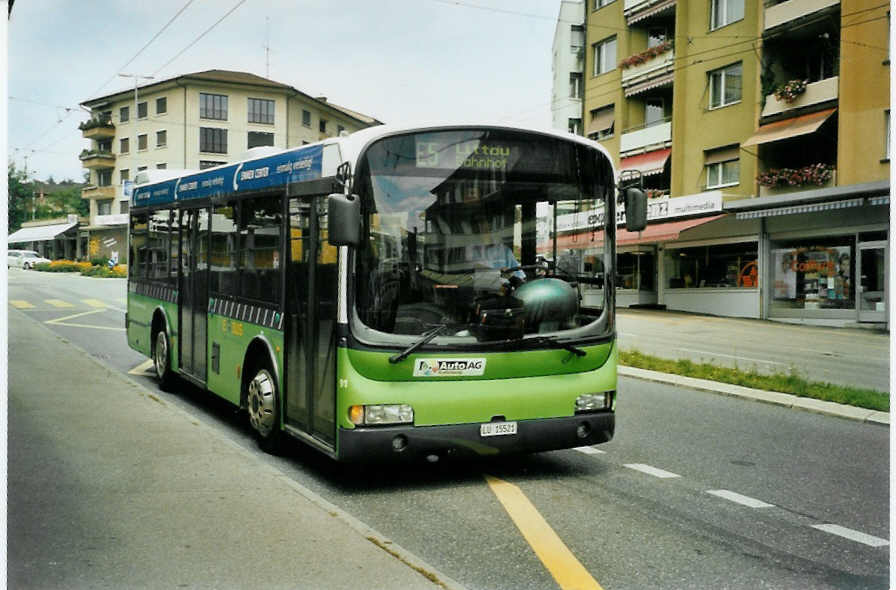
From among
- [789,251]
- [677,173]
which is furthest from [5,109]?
[677,173]

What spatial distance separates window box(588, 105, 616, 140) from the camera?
40875mm

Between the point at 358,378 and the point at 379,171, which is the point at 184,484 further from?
the point at 379,171

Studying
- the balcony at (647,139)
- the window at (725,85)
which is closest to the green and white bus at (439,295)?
the window at (725,85)

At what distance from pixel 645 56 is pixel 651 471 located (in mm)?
32739

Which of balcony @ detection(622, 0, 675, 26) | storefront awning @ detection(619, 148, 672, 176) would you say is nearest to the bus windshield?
storefront awning @ detection(619, 148, 672, 176)

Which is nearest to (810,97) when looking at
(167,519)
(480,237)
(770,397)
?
(770,397)

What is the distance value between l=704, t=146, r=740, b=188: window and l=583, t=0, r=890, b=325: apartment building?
0.07m

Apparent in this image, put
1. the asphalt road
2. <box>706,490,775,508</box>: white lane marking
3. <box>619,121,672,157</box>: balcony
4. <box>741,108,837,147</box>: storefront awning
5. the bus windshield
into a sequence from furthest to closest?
<box>619,121,672,157</box>: balcony < <box>741,108,837,147</box>: storefront awning < <box>706,490,775,508</box>: white lane marking < the bus windshield < the asphalt road

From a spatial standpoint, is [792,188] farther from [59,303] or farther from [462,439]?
[462,439]

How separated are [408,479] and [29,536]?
2.83 m

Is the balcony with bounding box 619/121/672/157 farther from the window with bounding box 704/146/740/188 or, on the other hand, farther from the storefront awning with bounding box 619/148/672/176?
the window with bounding box 704/146/740/188

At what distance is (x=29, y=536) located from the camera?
520 centimetres

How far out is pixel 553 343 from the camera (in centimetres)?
699

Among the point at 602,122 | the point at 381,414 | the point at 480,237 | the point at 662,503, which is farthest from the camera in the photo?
the point at 602,122
